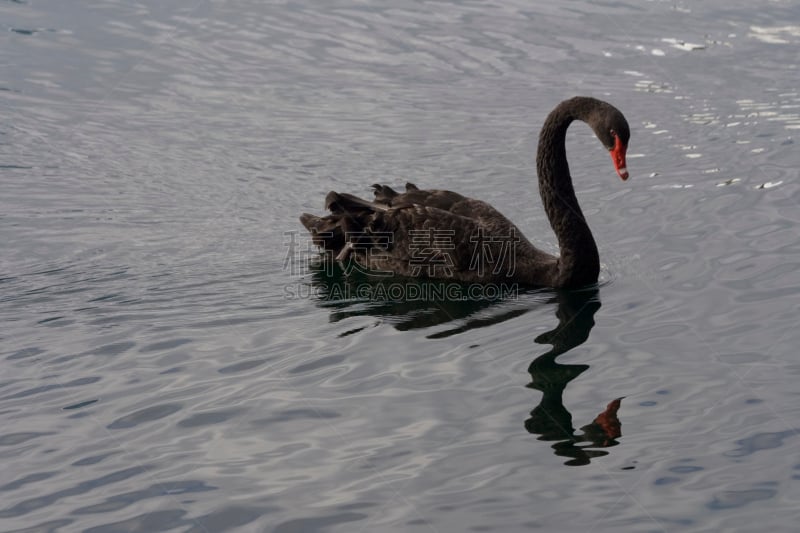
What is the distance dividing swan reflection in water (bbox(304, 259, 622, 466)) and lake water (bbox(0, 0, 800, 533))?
0.10 ft

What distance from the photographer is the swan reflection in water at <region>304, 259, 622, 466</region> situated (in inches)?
218

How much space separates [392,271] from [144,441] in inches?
143

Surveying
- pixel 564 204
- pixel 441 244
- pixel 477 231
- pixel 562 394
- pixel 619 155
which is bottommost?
pixel 562 394

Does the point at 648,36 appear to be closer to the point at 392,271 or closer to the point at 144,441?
the point at 392,271

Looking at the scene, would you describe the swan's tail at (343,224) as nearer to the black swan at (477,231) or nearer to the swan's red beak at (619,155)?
the black swan at (477,231)

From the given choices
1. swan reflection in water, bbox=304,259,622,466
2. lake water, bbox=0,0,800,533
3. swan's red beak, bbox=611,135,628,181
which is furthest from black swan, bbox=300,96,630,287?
lake water, bbox=0,0,800,533

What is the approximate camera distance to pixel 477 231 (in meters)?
8.39

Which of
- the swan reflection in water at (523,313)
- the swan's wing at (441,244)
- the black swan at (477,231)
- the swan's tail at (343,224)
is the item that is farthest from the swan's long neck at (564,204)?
the swan's tail at (343,224)

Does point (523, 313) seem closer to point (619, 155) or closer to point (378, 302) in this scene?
point (378, 302)

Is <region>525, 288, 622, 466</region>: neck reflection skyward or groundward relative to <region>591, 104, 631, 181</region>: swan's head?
groundward

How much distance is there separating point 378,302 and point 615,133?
2.12m

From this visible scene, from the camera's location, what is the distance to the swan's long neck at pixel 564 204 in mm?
7984

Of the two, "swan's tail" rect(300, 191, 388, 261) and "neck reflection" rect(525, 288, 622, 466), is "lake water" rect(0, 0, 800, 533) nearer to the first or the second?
"neck reflection" rect(525, 288, 622, 466)

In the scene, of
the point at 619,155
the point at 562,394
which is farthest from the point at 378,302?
the point at 562,394
